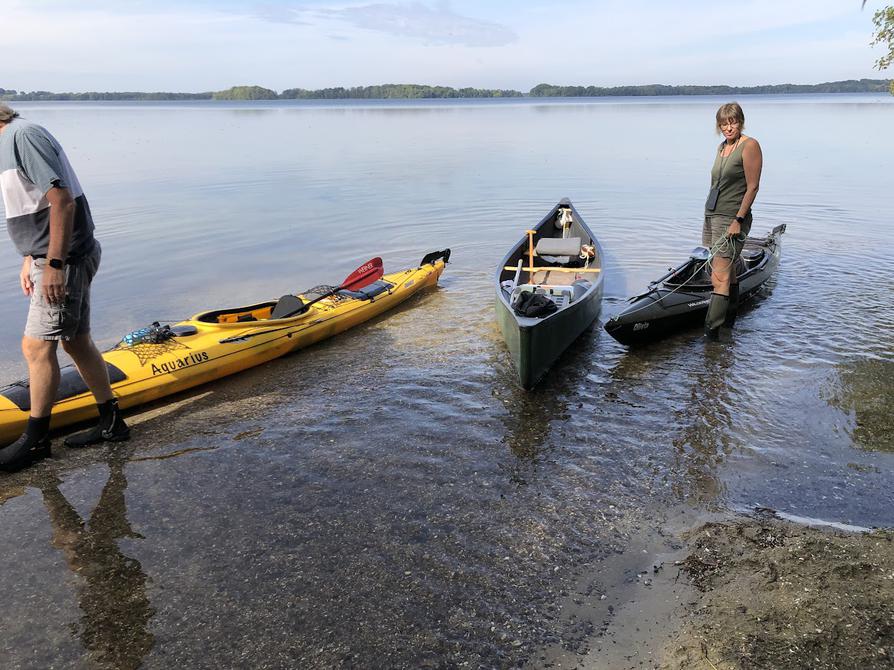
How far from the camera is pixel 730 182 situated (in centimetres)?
719

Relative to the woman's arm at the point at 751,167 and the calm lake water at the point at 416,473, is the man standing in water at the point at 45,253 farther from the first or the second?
the woman's arm at the point at 751,167

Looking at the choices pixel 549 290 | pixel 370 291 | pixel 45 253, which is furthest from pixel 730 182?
pixel 45 253

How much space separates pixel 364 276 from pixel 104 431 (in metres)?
4.89

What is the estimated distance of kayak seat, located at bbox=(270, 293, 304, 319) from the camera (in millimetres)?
7934

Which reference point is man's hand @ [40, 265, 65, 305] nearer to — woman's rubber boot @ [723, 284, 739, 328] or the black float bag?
the black float bag

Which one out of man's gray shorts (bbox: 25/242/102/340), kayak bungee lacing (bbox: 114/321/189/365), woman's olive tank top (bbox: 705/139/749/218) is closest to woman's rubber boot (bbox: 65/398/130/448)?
kayak bungee lacing (bbox: 114/321/189/365)

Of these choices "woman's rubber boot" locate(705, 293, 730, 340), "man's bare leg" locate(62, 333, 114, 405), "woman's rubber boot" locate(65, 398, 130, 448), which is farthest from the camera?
"woman's rubber boot" locate(705, 293, 730, 340)

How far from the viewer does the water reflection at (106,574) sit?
3.36 m

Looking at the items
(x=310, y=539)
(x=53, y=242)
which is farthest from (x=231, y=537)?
(x=53, y=242)

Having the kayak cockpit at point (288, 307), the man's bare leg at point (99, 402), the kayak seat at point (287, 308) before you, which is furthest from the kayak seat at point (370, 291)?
the man's bare leg at point (99, 402)

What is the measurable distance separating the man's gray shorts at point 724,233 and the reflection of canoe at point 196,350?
4787 mm

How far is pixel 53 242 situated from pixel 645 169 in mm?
25543

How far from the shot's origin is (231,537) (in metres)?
4.27

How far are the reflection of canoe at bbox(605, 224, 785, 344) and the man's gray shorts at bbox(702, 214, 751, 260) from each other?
1.83 ft
